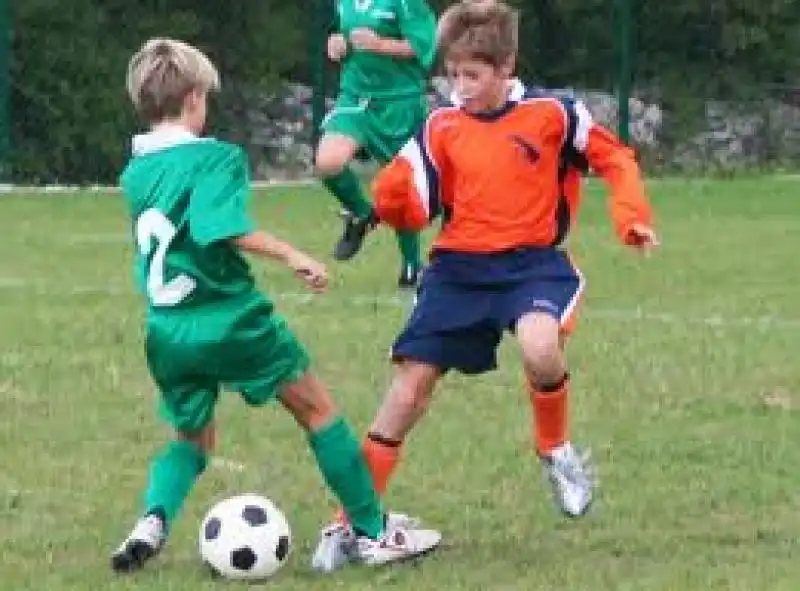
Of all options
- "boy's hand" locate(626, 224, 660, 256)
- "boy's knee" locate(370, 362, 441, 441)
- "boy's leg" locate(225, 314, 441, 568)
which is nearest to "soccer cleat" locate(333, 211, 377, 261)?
"boy's knee" locate(370, 362, 441, 441)

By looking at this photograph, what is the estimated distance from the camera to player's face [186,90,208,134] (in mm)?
5988

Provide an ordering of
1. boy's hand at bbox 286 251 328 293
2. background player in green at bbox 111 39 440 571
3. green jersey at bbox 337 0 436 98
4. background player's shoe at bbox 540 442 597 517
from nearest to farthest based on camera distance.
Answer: boy's hand at bbox 286 251 328 293 < background player in green at bbox 111 39 440 571 < background player's shoe at bbox 540 442 597 517 < green jersey at bbox 337 0 436 98

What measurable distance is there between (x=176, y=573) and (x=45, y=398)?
9.14 feet

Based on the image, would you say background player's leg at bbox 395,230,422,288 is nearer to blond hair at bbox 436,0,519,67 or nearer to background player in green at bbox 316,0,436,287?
background player in green at bbox 316,0,436,287

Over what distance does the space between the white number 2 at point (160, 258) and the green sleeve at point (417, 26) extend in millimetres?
6752

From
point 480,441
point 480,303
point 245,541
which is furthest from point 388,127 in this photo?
point 245,541

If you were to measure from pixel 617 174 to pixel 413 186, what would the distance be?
0.58 m

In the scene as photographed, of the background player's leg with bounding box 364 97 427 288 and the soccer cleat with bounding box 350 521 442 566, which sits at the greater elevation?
the soccer cleat with bounding box 350 521 442 566

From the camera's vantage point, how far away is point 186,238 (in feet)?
19.5

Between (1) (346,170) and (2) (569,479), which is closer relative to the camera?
(2) (569,479)

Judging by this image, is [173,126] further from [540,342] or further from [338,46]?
[338,46]

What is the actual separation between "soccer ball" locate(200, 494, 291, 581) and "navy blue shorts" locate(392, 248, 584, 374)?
2.33ft

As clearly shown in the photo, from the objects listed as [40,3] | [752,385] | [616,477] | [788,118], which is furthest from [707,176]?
[616,477]

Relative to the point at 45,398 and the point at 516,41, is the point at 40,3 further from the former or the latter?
the point at 516,41
